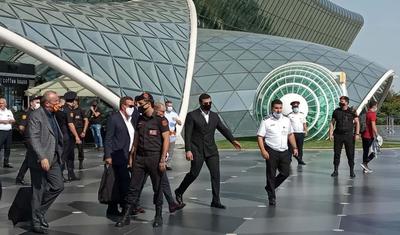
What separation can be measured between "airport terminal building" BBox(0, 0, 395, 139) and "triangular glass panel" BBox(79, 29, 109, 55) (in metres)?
0.06

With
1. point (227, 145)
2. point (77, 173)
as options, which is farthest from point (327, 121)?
point (77, 173)

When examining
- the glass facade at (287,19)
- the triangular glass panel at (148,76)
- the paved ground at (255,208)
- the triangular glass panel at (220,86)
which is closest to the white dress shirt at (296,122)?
the paved ground at (255,208)

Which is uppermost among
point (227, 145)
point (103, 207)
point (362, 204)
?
point (362, 204)

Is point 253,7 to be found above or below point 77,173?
above

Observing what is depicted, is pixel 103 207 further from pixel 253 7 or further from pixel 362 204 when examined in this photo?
pixel 253 7

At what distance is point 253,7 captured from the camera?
176 ft

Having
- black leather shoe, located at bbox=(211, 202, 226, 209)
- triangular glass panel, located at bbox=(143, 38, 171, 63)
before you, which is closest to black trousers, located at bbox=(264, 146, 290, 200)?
black leather shoe, located at bbox=(211, 202, 226, 209)

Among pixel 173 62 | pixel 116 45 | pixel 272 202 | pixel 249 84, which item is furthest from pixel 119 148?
pixel 249 84

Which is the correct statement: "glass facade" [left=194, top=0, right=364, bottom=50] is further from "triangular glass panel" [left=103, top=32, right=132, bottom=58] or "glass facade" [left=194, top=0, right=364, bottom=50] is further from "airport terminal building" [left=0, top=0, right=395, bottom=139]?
"triangular glass panel" [left=103, top=32, right=132, bottom=58]

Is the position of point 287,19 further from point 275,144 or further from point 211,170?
point 211,170

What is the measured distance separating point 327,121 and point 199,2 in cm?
2165

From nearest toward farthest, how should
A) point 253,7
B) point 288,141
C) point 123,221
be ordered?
point 123,221, point 288,141, point 253,7

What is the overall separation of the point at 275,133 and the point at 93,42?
54.2ft

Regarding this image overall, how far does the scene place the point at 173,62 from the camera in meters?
28.7
